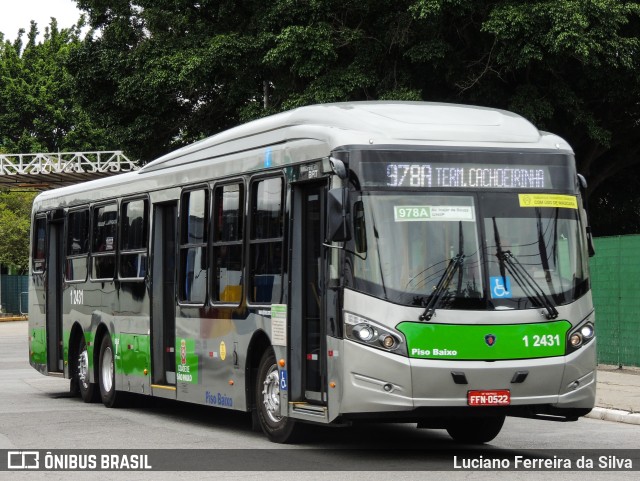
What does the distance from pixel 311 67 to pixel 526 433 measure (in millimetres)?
15679

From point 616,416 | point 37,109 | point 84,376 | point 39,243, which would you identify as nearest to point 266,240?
point 616,416

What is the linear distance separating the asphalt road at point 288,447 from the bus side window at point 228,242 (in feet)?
5.13

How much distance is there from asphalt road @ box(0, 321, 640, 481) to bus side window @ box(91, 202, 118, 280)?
1.96 m

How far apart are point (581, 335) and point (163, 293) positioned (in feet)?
21.0

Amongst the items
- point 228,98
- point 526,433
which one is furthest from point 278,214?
point 228,98

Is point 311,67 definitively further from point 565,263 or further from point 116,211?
point 565,263

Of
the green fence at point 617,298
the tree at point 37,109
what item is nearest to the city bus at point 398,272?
the green fence at point 617,298

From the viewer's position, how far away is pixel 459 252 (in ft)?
36.5

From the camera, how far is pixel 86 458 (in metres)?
11.7

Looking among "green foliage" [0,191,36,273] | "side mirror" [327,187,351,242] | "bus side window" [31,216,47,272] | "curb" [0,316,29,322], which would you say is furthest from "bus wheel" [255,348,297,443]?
"green foliage" [0,191,36,273]

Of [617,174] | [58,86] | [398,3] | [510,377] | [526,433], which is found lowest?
[526,433]

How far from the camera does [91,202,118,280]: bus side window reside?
58.9ft

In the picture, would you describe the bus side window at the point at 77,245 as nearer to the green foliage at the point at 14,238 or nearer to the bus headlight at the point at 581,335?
the bus headlight at the point at 581,335

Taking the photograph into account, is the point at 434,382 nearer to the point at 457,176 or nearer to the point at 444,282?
the point at 444,282
